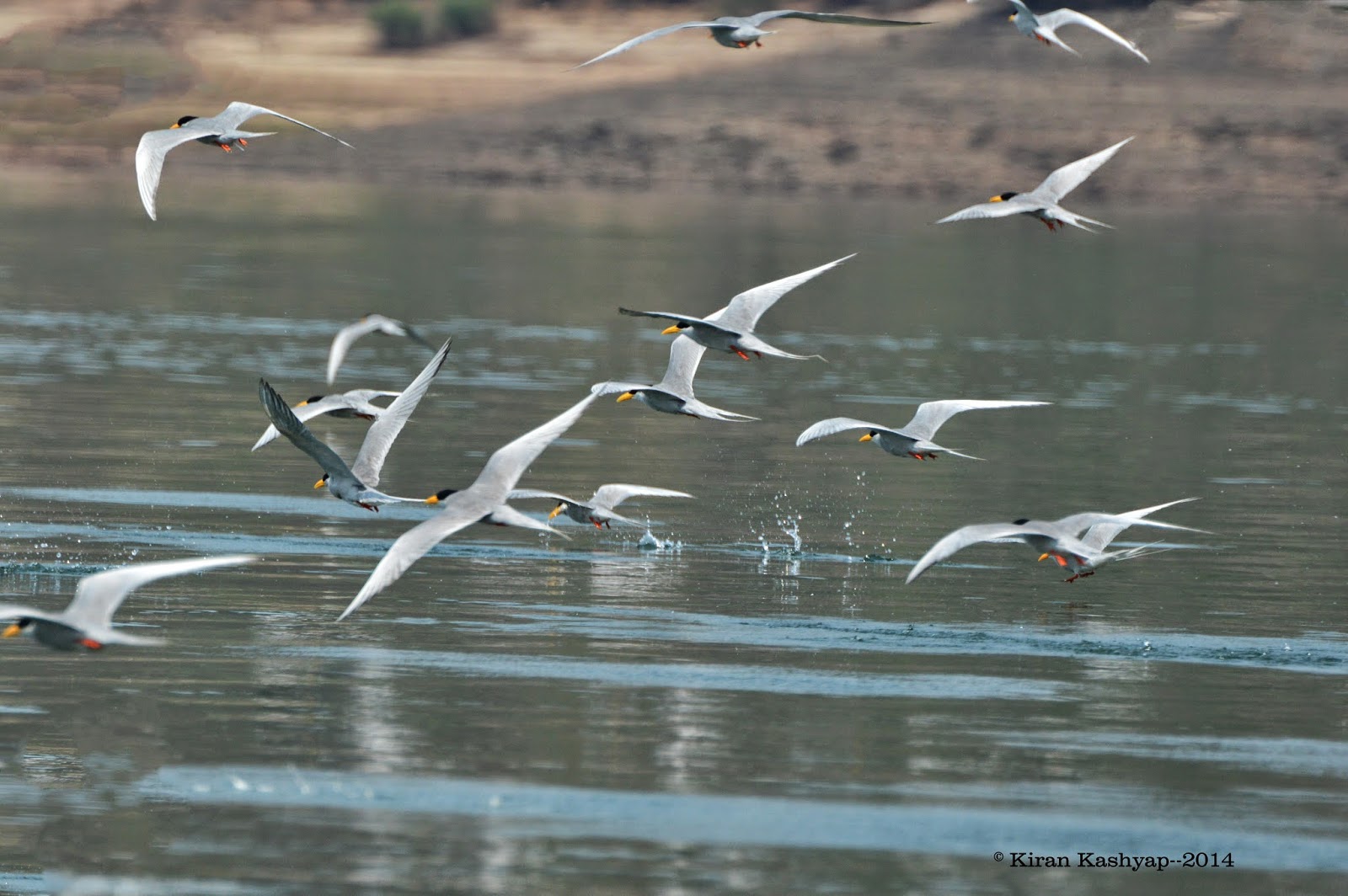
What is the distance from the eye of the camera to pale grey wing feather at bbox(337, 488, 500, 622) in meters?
16.3

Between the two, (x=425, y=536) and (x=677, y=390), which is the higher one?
(x=677, y=390)

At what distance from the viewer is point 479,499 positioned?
61.2ft

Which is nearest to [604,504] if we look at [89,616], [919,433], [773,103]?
[919,433]

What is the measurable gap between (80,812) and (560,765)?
3.06 meters

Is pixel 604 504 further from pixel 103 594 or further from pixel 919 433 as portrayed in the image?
pixel 103 594

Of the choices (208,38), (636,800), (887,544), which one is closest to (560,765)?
(636,800)

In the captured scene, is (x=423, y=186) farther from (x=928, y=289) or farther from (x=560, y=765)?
(x=560, y=765)

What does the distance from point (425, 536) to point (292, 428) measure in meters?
1.60

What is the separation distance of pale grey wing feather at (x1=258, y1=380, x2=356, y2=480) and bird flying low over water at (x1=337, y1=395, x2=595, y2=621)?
101 cm

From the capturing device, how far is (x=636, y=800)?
52.9ft

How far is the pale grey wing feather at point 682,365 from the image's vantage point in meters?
23.6

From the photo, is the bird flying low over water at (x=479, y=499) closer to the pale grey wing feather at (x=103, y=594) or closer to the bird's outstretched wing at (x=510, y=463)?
the bird's outstretched wing at (x=510, y=463)

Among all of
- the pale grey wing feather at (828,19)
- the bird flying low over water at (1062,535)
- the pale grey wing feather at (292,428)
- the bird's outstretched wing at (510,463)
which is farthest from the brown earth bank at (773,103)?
the pale grey wing feather at (292,428)

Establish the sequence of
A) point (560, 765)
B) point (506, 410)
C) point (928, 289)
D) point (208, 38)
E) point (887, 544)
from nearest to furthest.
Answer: point (560, 765), point (887, 544), point (506, 410), point (928, 289), point (208, 38)
